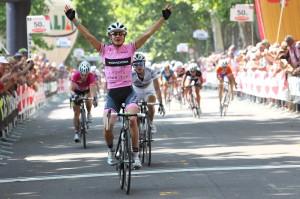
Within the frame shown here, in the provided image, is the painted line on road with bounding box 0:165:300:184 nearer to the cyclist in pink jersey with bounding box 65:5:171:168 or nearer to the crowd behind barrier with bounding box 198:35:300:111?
the cyclist in pink jersey with bounding box 65:5:171:168

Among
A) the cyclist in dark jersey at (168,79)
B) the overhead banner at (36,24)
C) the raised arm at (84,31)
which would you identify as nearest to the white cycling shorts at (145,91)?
the raised arm at (84,31)

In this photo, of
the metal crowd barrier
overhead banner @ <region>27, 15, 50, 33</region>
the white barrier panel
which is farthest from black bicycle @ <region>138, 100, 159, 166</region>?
overhead banner @ <region>27, 15, 50, 33</region>

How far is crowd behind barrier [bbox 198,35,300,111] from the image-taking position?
27.8 m

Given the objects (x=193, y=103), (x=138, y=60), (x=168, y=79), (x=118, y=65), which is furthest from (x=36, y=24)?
(x=118, y=65)

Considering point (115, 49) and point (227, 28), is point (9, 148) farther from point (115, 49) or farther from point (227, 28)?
point (227, 28)

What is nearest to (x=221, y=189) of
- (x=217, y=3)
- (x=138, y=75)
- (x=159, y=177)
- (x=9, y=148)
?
(x=159, y=177)

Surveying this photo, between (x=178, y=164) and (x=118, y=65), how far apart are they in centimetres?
273

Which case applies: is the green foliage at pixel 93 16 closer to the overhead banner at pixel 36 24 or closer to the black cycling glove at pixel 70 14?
the overhead banner at pixel 36 24

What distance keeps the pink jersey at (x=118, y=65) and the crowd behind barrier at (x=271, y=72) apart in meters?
13.6

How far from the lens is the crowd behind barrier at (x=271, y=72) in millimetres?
27828

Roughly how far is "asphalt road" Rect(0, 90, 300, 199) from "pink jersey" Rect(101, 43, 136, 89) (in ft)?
4.41

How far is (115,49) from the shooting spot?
1405 cm

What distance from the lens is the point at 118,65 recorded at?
14.0 meters

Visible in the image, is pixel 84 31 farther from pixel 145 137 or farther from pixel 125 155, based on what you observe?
pixel 145 137
